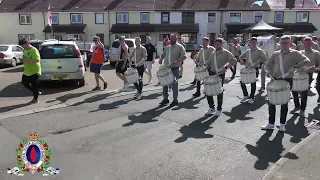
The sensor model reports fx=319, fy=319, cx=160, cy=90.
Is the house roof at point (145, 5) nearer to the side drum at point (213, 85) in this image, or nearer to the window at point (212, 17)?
the window at point (212, 17)

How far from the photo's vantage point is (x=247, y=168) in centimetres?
444

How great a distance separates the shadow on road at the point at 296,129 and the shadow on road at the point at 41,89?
7.10 meters

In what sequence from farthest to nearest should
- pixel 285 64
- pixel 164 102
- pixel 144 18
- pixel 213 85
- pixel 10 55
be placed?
pixel 144 18 < pixel 10 55 < pixel 164 102 < pixel 213 85 < pixel 285 64

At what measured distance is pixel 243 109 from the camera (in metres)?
7.93

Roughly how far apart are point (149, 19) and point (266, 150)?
1496 inches

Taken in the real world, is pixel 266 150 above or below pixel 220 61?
below

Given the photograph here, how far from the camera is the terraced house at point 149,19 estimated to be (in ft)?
135

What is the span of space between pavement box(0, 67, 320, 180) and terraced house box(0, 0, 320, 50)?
34.0m

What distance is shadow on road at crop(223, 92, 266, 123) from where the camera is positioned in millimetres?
7059

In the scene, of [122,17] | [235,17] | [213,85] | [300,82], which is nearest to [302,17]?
[235,17]

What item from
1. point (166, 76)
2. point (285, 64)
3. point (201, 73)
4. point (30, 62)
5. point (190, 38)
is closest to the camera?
point (285, 64)

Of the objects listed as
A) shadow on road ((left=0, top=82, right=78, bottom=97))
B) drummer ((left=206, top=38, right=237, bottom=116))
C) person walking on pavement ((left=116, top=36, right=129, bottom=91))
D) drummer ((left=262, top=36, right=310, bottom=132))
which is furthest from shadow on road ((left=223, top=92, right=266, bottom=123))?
shadow on road ((left=0, top=82, right=78, bottom=97))

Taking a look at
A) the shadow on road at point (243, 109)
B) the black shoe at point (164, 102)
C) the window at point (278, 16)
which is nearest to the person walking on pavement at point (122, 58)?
the black shoe at point (164, 102)

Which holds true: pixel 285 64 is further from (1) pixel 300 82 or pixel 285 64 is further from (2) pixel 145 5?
(2) pixel 145 5
